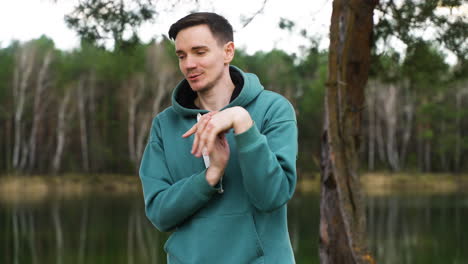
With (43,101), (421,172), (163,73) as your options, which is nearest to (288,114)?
(163,73)

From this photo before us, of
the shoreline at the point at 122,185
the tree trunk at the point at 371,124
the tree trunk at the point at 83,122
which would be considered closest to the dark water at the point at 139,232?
the shoreline at the point at 122,185

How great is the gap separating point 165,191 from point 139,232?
503 inches

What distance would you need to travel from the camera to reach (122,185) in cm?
2716

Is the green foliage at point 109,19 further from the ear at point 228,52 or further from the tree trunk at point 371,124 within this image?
the tree trunk at point 371,124

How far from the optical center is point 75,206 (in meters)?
19.0

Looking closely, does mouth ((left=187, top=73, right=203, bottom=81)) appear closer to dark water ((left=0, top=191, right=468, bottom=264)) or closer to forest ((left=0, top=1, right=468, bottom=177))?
dark water ((left=0, top=191, right=468, bottom=264))

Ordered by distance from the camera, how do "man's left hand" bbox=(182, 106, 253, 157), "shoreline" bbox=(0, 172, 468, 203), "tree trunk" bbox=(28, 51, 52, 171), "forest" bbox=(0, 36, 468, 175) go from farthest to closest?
"forest" bbox=(0, 36, 468, 175)
"tree trunk" bbox=(28, 51, 52, 171)
"shoreline" bbox=(0, 172, 468, 203)
"man's left hand" bbox=(182, 106, 253, 157)

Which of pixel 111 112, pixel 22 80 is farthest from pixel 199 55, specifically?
pixel 111 112

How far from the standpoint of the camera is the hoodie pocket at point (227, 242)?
54.1 inches

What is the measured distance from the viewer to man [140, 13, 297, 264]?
1.29 metres

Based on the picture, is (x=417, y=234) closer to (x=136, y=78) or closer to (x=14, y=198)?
(x=14, y=198)

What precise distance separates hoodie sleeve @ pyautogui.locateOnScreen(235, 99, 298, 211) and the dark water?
8.65m

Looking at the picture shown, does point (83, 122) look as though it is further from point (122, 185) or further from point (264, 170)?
point (264, 170)

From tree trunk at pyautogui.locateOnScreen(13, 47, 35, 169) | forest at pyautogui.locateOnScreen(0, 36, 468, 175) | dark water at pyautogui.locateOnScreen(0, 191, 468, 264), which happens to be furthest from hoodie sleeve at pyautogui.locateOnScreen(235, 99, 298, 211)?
tree trunk at pyautogui.locateOnScreen(13, 47, 35, 169)
